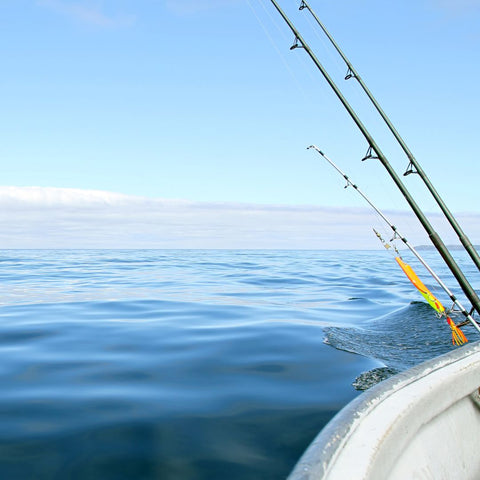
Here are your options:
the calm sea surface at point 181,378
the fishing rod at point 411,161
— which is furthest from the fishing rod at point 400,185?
the calm sea surface at point 181,378

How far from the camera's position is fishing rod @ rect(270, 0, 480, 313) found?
4123mm

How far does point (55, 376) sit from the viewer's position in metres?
4.38

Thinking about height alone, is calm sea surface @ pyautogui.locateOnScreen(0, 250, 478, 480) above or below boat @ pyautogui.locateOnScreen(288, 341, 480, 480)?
above

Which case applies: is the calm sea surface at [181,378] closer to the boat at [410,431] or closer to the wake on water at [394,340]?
the wake on water at [394,340]

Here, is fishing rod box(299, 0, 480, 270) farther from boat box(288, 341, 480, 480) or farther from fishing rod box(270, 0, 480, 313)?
boat box(288, 341, 480, 480)

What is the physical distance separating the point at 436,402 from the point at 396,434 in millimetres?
545

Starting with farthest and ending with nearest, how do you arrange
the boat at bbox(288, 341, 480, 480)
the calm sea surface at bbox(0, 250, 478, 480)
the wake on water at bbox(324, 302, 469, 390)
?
the wake on water at bbox(324, 302, 469, 390)
the calm sea surface at bbox(0, 250, 478, 480)
the boat at bbox(288, 341, 480, 480)

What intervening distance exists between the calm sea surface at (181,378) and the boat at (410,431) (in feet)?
2.63

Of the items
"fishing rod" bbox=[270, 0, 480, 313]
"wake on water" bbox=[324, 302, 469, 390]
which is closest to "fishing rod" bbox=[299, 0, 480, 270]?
"fishing rod" bbox=[270, 0, 480, 313]

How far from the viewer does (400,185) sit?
4926 mm

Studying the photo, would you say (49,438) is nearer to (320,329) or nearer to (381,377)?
(381,377)

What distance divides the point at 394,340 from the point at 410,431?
17.1ft

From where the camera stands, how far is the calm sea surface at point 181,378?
2828 mm

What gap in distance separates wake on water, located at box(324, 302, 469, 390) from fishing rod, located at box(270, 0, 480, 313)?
1.14 metres
